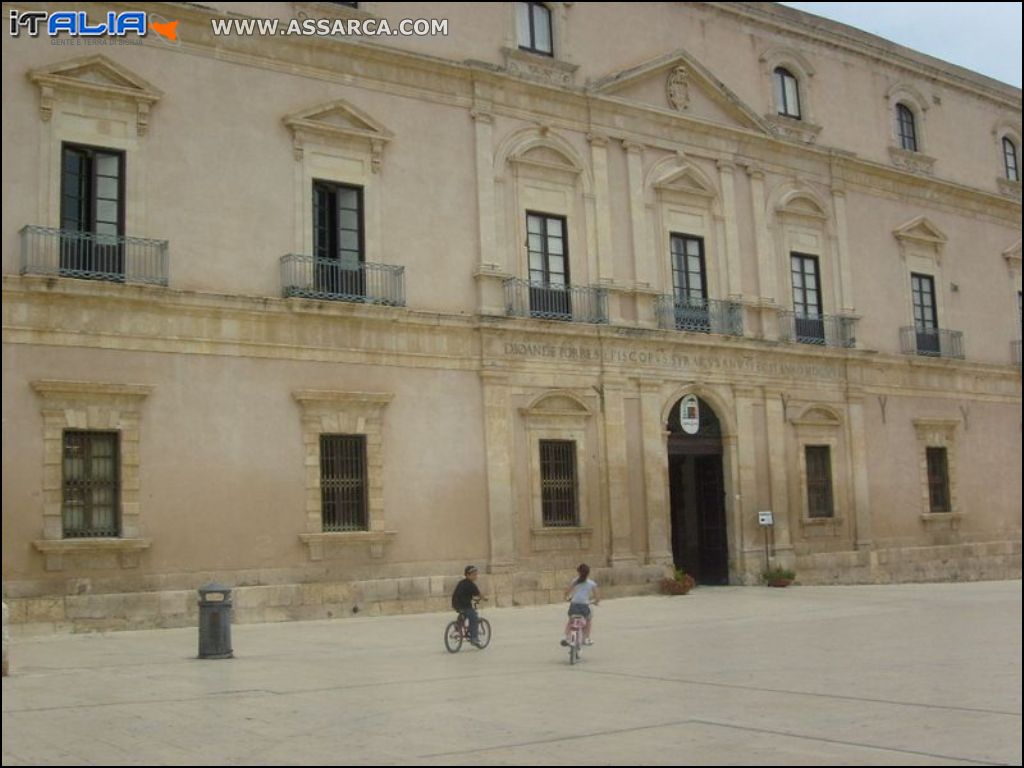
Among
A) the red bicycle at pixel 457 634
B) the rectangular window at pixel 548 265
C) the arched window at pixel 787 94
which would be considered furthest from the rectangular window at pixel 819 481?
the red bicycle at pixel 457 634

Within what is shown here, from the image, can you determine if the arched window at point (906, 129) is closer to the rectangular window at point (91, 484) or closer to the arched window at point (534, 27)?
the arched window at point (534, 27)

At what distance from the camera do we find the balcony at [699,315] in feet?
85.5

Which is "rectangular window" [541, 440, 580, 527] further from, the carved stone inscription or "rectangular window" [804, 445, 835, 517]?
"rectangular window" [804, 445, 835, 517]

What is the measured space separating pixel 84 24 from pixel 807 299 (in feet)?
56.7

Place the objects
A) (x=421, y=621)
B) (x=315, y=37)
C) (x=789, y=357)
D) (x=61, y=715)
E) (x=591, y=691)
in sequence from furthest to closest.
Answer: (x=789, y=357)
(x=315, y=37)
(x=421, y=621)
(x=591, y=691)
(x=61, y=715)

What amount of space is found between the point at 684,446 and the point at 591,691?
49.9 feet

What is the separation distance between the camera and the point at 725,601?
23.4 m

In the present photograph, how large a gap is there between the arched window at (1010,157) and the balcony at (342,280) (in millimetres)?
21515

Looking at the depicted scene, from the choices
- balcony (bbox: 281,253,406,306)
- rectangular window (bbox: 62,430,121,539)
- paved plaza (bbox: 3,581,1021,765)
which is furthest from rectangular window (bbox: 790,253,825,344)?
rectangular window (bbox: 62,430,121,539)

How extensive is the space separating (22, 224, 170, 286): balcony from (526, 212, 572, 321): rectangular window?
7.44 meters

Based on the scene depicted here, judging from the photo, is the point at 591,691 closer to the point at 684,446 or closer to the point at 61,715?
the point at 61,715

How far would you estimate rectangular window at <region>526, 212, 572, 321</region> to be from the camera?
24.3 m

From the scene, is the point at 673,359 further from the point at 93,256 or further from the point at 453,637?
the point at 93,256

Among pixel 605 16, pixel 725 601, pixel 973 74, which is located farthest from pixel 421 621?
pixel 973 74
